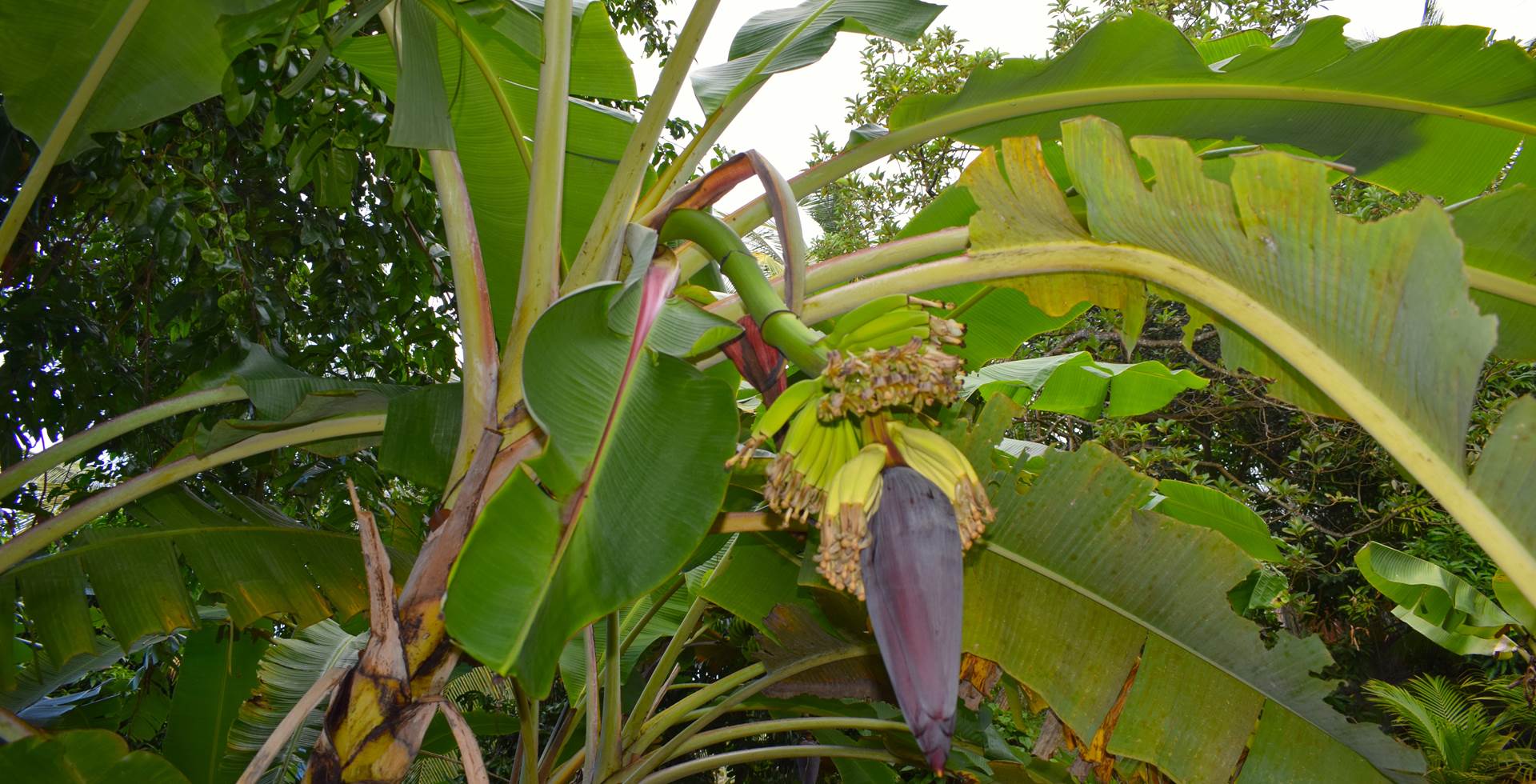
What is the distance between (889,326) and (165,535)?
1556 millimetres

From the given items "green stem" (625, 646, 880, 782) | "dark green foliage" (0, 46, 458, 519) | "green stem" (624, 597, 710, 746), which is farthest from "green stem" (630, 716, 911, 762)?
"dark green foliage" (0, 46, 458, 519)

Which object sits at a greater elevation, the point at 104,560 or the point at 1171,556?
the point at 1171,556

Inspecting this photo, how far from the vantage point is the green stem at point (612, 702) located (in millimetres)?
1979

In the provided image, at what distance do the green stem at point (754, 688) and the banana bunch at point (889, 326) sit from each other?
110 cm

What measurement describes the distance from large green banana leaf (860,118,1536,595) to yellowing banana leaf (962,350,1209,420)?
74 centimetres

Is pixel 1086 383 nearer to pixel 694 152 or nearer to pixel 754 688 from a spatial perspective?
pixel 754 688

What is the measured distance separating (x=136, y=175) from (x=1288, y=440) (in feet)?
21.1

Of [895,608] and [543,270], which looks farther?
[543,270]

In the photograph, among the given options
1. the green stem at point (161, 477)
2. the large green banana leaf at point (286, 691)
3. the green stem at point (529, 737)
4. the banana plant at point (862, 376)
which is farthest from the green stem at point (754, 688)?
the green stem at point (161, 477)

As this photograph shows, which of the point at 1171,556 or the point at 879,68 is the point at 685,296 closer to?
the point at 1171,556

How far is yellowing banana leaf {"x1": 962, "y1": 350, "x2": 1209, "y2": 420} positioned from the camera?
6.70 feet

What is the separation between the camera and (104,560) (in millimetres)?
1735

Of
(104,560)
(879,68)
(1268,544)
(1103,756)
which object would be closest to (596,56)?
(104,560)

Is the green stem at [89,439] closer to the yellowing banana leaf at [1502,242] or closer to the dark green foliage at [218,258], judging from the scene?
the dark green foliage at [218,258]
